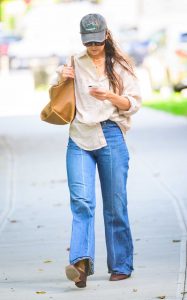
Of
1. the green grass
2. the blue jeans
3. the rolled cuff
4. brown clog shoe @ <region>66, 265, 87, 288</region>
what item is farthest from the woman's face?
the green grass

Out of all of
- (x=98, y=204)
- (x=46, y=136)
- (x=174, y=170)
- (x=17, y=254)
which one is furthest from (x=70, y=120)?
(x=46, y=136)

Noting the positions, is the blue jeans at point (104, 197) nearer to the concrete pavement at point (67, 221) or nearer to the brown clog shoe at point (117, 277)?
the brown clog shoe at point (117, 277)

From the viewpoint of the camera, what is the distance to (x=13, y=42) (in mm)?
57281

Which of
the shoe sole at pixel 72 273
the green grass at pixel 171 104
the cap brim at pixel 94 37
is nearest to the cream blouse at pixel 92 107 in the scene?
the cap brim at pixel 94 37

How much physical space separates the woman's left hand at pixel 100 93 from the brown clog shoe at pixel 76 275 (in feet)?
3.53

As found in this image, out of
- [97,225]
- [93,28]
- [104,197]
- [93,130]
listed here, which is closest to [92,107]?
[93,130]

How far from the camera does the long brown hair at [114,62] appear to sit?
8.17 meters

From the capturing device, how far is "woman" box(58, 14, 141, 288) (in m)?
8.09

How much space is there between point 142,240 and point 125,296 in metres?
2.42

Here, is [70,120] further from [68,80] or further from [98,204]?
[98,204]

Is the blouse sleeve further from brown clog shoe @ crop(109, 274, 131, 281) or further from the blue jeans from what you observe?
brown clog shoe @ crop(109, 274, 131, 281)

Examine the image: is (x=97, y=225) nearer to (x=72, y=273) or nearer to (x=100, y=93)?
(x=72, y=273)

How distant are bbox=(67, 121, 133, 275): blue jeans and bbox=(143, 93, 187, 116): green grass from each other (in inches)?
646

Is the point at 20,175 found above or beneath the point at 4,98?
above
